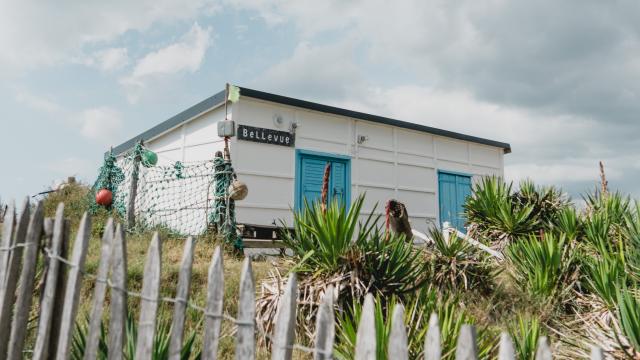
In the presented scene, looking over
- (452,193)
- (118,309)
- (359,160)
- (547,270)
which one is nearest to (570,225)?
(547,270)

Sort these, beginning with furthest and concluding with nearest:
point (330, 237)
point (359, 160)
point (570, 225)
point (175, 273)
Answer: point (359, 160) < point (570, 225) < point (175, 273) < point (330, 237)

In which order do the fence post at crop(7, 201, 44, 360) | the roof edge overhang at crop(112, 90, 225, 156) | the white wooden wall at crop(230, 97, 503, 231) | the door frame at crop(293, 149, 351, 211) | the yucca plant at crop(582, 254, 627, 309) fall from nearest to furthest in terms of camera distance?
the fence post at crop(7, 201, 44, 360) → the yucca plant at crop(582, 254, 627, 309) → the white wooden wall at crop(230, 97, 503, 231) → the roof edge overhang at crop(112, 90, 225, 156) → the door frame at crop(293, 149, 351, 211)

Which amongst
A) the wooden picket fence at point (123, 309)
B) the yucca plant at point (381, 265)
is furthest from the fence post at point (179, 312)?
the yucca plant at point (381, 265)

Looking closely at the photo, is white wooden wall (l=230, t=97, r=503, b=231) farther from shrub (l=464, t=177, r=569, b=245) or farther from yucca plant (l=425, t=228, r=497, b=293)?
yucca plant (l=425, t=228, r=497, b=293)

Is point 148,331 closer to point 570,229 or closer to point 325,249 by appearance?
point 325,249

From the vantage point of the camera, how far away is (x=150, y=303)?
2.09m

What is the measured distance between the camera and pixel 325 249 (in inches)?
181

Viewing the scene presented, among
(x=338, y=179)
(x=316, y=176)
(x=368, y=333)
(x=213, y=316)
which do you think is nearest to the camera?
(x=368, y=333)

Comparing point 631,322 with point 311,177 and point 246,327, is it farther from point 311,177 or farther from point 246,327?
point 311,177

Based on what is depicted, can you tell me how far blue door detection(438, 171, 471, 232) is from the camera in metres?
16.5

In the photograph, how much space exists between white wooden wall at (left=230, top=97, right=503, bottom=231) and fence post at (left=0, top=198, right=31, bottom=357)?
6.56 meters

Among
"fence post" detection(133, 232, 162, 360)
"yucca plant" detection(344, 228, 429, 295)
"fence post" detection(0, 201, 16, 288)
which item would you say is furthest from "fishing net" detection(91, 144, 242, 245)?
"fence post" detection(133, 232, 162, 360)

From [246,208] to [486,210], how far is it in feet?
16.7

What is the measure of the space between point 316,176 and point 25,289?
10576 millimetres
